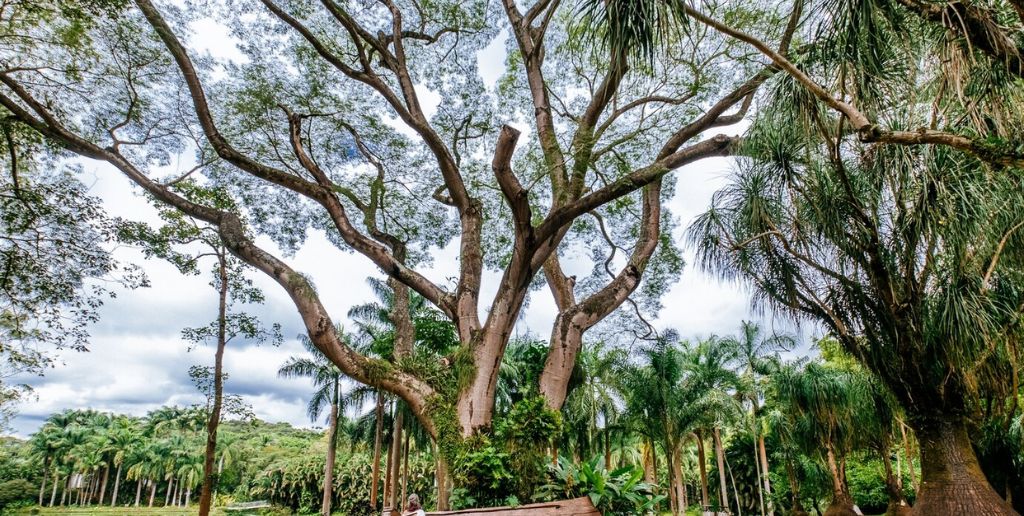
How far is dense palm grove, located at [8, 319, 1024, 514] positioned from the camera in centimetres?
629

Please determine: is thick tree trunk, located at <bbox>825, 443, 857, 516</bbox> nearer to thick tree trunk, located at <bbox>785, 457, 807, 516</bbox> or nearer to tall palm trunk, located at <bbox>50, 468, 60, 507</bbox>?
thick tree trunk, located at <bbox>785, 457, 807, 516</bbox>

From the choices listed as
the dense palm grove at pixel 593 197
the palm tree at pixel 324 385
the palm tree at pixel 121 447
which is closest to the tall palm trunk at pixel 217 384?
the dense palm grove at pixel 593 197

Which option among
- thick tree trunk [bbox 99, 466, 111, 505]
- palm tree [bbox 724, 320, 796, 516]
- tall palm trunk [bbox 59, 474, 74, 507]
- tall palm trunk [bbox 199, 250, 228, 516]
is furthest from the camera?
thick tree trunk [bbox 99, 466, 111, 505]

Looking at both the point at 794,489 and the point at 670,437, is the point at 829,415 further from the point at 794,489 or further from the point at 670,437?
the point at 794,489

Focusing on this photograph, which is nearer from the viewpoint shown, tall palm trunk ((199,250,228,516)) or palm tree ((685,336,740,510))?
tall palm trunk ((199,250,228,516))

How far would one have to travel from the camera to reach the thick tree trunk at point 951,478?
594cm

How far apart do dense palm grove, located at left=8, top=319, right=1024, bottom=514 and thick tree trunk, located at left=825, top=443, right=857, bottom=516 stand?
0.05 meters

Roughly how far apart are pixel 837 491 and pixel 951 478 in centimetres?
1408

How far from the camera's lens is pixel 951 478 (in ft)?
20.5

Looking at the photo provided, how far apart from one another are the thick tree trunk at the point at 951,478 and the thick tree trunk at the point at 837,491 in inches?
476

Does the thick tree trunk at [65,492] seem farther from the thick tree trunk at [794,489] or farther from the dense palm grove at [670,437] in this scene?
the thick tree trunk at [794,489]

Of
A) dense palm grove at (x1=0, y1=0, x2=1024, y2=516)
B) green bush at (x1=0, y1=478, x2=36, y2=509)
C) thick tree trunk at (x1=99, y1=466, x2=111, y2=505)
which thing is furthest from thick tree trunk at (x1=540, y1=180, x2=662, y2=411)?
thick tree trunk at (x1=99, y1=466, x2=111, y2=505)

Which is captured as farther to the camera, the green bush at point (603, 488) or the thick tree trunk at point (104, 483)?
the thick tree trunk at point (104, 483)

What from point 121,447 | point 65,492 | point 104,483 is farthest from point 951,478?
point 65,492
